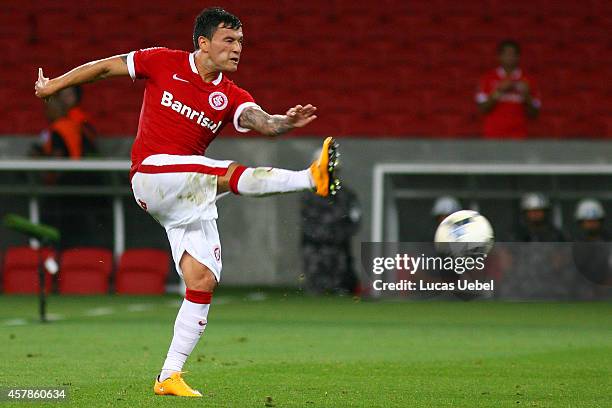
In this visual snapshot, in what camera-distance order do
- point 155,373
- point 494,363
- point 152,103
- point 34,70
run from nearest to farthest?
point 152,103, point 155,373, point 494,363, point 34,70

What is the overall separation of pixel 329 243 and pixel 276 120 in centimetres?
748

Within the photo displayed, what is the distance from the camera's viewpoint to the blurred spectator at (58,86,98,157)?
14219mm

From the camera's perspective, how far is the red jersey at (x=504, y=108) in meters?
14.2

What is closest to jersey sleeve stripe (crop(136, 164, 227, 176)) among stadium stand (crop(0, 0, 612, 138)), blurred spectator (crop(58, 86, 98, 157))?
blurred spectator (crop(58, 86, 98, 157))

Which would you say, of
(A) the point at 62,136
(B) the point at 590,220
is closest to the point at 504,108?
(B) the point at 590,220

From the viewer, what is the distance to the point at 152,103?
647 cm

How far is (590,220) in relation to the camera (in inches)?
552

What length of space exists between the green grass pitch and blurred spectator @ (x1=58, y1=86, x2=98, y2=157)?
1.87 meters

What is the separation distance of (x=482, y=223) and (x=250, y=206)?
741 cm

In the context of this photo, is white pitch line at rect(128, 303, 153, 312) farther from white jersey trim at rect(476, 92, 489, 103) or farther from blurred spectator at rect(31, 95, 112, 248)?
white jersey trim at rect(476, 92, 489, 103)

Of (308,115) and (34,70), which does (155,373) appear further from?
(34,70)

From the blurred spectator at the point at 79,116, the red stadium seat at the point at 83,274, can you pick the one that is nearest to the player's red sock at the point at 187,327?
the red stadium seat at the point at 83,274

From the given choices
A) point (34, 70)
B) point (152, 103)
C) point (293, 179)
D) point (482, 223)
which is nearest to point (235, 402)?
point (293, 179)

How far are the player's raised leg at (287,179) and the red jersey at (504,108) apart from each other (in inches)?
326
